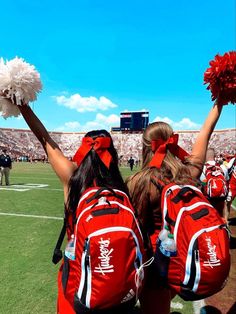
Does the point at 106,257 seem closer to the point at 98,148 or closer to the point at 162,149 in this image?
the point at 98,148

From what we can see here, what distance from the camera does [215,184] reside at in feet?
19.7

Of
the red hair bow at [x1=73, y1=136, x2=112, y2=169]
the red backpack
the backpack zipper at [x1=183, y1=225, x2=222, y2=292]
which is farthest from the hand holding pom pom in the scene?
the red backpack

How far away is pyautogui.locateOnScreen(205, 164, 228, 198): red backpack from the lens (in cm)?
599

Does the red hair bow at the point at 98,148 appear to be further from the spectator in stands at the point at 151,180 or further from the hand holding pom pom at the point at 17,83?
the hand holding pom pom at the point at 17,83

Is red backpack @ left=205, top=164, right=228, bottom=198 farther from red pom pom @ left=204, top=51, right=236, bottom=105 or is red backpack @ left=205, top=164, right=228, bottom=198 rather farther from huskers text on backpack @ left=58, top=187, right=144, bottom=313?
huskers text on backpack @ left=58, top=187, right=144, bottom=313

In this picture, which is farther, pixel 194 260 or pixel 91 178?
pixel 91 178

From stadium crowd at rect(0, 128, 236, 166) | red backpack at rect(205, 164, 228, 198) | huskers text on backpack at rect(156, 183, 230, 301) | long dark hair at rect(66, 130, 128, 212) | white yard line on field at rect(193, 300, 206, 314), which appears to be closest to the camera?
huskers text on backpack at rect(156, 183, 230, 301)

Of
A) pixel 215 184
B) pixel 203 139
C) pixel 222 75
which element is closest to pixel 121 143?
pixel 215 184

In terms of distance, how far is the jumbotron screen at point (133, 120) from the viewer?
72875 mm

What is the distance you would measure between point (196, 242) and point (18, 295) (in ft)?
9.83

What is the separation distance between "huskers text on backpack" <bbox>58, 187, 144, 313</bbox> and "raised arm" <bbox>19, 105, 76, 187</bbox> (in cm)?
41

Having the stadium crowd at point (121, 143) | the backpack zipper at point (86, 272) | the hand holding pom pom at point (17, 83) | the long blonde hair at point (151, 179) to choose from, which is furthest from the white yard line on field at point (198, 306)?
the stadium crowd at point (121, 143)

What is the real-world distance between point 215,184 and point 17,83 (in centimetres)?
470

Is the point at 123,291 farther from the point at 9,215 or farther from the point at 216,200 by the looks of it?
the point at 9,215
